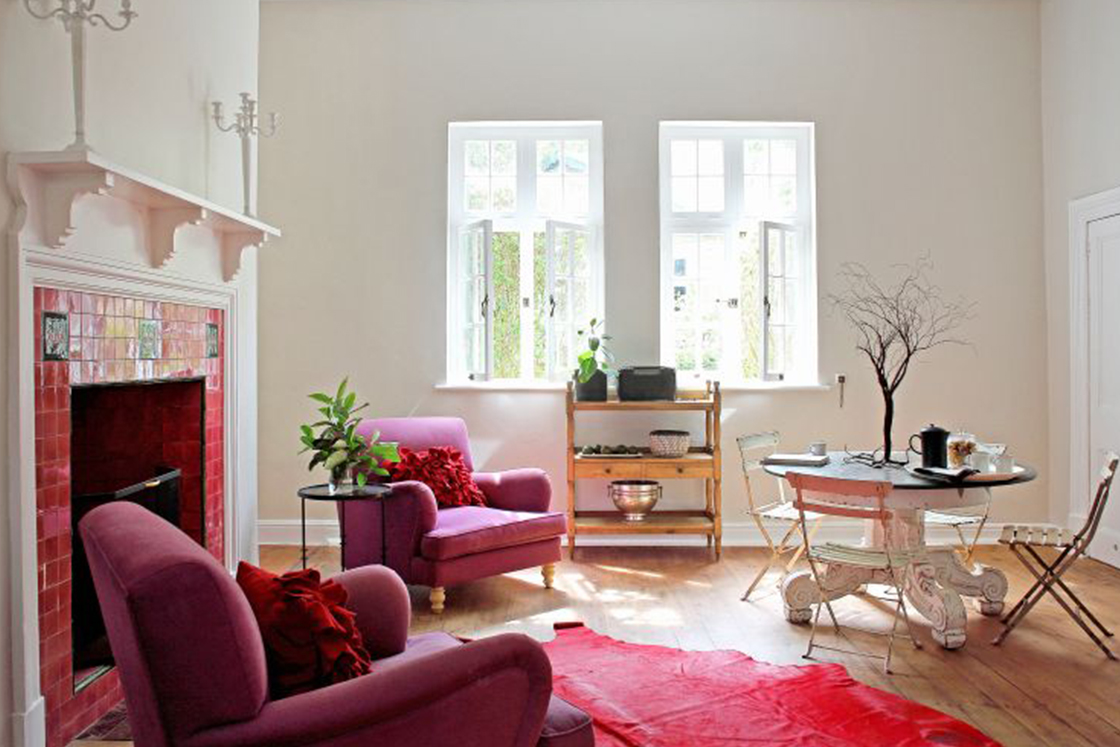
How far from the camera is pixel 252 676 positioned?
202cm

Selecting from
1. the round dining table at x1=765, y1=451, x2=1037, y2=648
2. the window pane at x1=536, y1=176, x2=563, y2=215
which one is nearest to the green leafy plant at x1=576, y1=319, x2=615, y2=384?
the window pane at x1=536, y1=176, x2=563, y2=215

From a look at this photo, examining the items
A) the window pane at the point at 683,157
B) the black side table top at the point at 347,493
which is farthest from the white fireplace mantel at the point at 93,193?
the window pane at the point at 683,157

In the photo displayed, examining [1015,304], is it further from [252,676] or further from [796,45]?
[252,676]

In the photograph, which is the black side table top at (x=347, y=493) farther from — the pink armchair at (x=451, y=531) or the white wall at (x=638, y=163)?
the white wall at (x=638, y=163)

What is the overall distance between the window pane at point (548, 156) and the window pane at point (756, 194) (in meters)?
1.37

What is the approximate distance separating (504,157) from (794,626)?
152 inches

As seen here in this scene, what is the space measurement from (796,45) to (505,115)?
2.09m

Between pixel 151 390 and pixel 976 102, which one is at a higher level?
pixel 976 102

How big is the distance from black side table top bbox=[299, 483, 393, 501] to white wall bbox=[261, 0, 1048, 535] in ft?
6.67

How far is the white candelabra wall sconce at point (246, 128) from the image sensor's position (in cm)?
437

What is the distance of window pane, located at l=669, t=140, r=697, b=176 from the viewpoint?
22.1 ft

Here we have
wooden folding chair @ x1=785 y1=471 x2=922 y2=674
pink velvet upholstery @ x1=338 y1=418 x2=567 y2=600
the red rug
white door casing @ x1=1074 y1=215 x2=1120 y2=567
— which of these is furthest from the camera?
white door casing @ x1=1074 y1=215 x2=1120 y2=567

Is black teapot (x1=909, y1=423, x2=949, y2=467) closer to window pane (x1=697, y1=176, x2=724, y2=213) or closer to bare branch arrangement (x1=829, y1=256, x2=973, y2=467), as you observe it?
bare branch arrangement (x1=829, y1=256, x2=973, y2=467)

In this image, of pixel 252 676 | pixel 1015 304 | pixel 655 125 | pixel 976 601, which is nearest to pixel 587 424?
pixel 655 125
